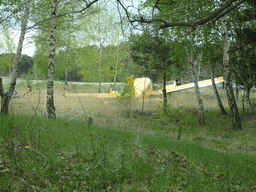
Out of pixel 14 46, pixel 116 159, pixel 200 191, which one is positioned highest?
pixel 14 46

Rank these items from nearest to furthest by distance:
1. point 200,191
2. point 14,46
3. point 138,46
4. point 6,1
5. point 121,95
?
point 200,191 < point 6,1 < point 138,46 < point 121,95 < point 14,46

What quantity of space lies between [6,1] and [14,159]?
7142 mm

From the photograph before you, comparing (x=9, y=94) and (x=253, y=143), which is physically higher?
(x=9, y=94)

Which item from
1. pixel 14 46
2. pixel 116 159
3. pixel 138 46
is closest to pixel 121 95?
pixel 138 46

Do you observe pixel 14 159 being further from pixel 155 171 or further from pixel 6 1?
pixel 6 1

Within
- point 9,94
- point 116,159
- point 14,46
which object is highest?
point 14,46

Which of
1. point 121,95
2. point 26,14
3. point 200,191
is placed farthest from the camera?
point 121,95

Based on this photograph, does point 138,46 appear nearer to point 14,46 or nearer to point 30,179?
point 30,179

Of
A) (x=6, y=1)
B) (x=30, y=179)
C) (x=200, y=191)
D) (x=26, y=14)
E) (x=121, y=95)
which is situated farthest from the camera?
(x=121, y=95)

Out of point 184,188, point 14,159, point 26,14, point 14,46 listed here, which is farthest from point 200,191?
point 14,46

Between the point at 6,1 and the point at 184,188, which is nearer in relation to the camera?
the point at 184,188

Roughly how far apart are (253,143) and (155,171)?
8.12 metres

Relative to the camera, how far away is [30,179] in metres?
2.41

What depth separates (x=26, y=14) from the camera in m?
8.75
